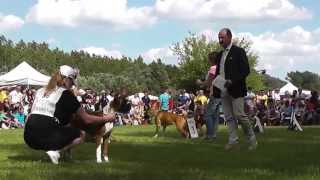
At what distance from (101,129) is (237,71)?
9.28 ft

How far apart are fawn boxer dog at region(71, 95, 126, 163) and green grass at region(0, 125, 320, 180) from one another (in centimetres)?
23

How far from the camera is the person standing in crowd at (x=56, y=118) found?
8359 millimetres

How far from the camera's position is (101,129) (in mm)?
9000

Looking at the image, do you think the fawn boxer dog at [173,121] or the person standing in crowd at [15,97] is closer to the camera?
the fawn boxer dog at [173,121]

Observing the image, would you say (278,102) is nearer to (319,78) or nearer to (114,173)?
(114,173)

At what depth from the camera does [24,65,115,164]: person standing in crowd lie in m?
8.36

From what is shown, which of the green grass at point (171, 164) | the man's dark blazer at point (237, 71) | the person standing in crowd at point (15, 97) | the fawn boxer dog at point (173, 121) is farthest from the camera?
the person standing in crowd at point (15, 97)

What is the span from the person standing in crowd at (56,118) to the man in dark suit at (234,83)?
2880mm

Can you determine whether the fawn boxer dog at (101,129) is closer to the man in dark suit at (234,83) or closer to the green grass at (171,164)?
the green grass at (171,164)

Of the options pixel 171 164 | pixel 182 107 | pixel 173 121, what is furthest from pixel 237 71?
pixel 182 107

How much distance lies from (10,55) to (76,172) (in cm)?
8301

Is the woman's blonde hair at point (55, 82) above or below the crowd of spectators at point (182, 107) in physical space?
above

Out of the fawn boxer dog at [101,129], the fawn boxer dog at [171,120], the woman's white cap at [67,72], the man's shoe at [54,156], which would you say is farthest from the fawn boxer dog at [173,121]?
the woman's white cap at [67,72]

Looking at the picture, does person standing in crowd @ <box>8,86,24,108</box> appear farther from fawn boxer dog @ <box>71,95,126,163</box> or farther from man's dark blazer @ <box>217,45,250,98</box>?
fawn boxer dog @ <box>71,95,126,163</box>
